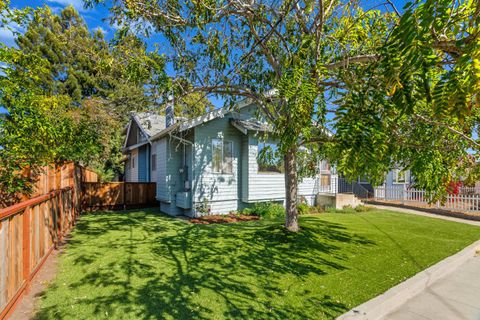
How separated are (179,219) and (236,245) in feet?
14.5

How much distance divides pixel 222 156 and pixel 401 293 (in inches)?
329

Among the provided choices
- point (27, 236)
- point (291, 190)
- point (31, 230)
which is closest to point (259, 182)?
point (291, 190)

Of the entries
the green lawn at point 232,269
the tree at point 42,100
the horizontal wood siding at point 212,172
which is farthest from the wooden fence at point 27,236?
the horizontal wood siding at point 212,172

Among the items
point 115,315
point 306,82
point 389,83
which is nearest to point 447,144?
point 306,82

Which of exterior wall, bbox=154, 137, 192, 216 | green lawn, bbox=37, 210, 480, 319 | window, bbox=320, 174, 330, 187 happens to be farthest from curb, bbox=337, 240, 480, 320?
window, bbox=320, 174, 330, 187

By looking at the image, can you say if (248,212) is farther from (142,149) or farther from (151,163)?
(142,149)

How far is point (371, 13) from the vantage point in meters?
6.62

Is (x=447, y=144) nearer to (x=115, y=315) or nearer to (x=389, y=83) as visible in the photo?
(x=389, y=83)

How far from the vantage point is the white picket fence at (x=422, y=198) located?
12078 millimetres

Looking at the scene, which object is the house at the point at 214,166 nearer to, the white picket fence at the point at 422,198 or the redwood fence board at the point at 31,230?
the redwood fence board at the point at 31,230

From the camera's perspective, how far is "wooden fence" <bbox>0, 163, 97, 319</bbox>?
3.18m

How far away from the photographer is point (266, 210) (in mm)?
10922

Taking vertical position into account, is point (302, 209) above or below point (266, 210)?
below

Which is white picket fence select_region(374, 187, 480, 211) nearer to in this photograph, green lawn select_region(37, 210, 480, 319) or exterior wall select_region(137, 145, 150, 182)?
green lawn select_region(37, 210, 480, 319)
